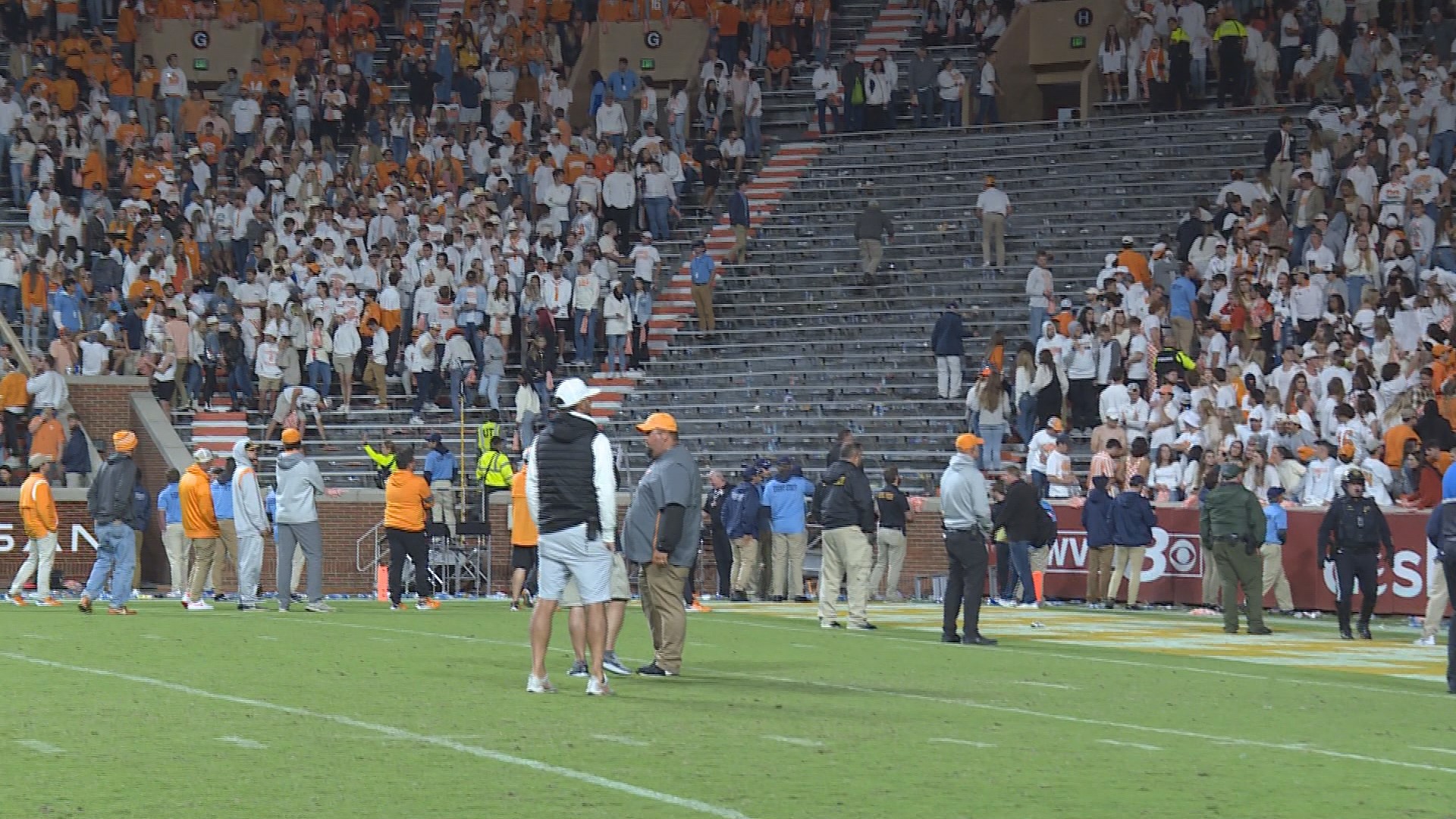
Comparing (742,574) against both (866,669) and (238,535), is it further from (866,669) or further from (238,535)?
(866,669)

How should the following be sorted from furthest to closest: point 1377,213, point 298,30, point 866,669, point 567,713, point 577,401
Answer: point 298,30 → point 1377,213 → point 866,669 → point 577,401 → point 567,713

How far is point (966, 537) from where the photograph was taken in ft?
65.4

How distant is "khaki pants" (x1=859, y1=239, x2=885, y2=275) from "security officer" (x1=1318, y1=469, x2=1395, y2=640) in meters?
15.4

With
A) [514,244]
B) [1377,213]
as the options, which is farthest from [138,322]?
[1377,213]

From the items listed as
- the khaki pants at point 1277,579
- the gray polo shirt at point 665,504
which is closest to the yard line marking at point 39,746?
the gray polo shirt at point 665,504

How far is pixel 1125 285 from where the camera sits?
3259cm

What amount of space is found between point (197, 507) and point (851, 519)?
7494mm

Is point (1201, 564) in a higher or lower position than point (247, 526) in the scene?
lower

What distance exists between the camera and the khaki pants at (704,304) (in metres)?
37.2

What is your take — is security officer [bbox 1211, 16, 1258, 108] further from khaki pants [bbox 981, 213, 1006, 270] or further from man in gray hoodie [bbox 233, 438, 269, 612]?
man in gray hoodie [bbox 233, 438, 269, 612]

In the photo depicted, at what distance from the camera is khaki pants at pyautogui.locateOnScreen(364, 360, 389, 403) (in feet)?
118

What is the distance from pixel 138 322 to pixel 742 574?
1238 centimetres

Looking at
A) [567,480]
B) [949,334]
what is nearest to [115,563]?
[567,480]

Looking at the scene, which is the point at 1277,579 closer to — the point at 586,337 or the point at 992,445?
the point at 992,445
